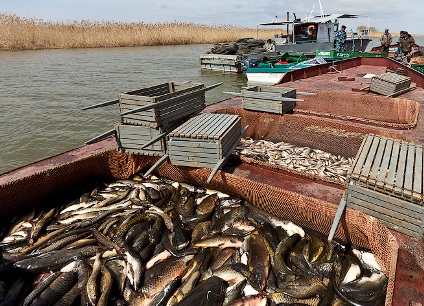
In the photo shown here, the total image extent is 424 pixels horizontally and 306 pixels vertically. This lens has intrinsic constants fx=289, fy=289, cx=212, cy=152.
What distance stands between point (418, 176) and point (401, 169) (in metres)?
0.23

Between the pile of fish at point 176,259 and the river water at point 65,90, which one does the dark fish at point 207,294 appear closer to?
the pile of fish at point 176,259

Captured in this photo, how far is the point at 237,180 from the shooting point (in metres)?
5.70

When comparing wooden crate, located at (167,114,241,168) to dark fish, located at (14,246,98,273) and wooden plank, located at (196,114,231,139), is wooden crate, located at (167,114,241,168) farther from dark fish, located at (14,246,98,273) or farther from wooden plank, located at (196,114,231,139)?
dark fish, located at (14,246,98,273)

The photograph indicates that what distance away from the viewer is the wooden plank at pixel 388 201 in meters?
3.74

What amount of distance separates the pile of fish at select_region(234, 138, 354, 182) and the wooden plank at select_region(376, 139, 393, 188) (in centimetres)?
199

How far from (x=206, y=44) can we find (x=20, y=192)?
5470 centimetres

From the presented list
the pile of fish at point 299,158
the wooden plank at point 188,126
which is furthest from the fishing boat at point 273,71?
the wooden plank at point 188,126

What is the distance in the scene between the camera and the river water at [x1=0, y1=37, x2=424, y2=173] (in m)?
11.5

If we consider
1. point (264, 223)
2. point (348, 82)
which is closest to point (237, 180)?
point (264, 223)

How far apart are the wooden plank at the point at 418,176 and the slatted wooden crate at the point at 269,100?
4548 millimetres

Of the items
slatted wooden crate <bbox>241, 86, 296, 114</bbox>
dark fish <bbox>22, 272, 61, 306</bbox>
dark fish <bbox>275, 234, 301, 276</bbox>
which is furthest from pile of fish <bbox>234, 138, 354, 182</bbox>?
dark fish <bbox>22, 272, 61, 306</bbox>

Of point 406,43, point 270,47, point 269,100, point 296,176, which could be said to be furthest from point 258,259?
point 270,47

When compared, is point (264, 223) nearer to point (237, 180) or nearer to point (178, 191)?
point (237, 180)

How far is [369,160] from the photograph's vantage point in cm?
453
